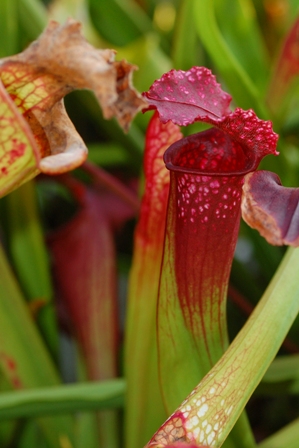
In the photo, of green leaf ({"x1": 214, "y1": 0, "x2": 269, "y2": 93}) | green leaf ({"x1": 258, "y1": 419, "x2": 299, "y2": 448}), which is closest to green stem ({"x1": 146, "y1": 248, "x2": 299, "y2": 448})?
green leaf ({"x1": 258, "y1": 419, "x2": 299, "y2": 448})

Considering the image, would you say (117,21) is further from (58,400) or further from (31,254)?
(58,400)

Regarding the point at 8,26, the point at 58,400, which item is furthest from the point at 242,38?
the point at 58,400

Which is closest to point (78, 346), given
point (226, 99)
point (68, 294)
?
point (68, 294)

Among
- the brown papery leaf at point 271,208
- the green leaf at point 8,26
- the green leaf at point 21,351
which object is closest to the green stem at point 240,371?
the brown papery leaf at point 271,208

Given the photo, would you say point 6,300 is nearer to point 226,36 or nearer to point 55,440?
point 55,440

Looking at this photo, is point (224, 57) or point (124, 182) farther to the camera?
point (124, 182)

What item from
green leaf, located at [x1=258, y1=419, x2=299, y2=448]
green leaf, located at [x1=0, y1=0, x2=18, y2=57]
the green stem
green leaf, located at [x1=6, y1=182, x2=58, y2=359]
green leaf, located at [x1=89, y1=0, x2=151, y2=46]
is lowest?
green leaf, located at [x1=258, y1=419, x2=299, y2=448]

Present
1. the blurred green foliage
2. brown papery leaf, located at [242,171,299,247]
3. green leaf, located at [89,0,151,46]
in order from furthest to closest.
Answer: green leaf, located at [89,0,151,46] → the blurred green foliage → brown papery leaf, located at [242,171,299,247]

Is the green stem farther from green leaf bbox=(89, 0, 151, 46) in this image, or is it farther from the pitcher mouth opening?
green leaf bbox=(89, 0, 151, 46)
